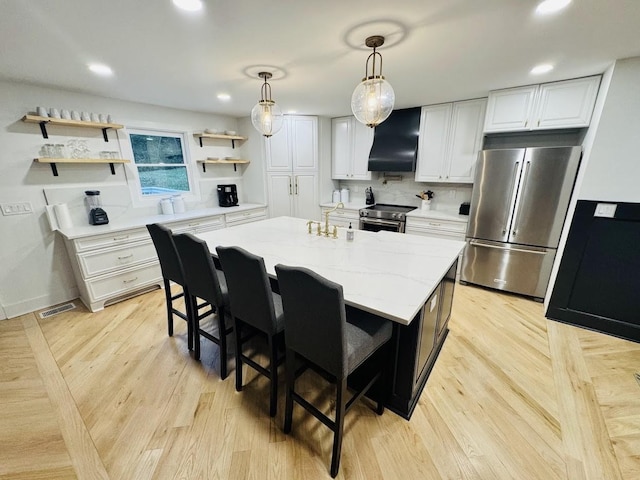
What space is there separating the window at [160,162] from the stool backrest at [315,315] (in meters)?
3.35

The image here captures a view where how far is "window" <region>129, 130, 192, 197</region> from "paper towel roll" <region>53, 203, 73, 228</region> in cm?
84

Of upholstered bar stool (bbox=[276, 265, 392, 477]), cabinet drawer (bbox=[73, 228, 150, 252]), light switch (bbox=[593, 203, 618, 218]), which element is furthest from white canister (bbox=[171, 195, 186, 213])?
light switch (bbox=[593, 203, 618, 218])

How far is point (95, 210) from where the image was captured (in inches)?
119

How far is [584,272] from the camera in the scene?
245 centimetres

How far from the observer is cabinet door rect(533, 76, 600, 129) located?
8.07ft

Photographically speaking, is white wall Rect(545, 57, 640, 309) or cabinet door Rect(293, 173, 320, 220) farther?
cabinet door Rect(293, 173, 320, 220)

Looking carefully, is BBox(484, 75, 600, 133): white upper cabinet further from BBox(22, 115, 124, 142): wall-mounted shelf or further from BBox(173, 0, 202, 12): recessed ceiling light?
BBox(22, 115, 124, 142): wall-mounted shelf

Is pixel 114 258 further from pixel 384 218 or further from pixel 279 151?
pixel 384 218

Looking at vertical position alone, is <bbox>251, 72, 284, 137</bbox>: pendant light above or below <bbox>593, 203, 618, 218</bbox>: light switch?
above

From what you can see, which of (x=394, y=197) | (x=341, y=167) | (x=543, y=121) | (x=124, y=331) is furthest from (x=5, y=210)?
(x=543, y=121)

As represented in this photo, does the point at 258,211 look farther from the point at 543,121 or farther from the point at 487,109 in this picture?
the point at 543,121

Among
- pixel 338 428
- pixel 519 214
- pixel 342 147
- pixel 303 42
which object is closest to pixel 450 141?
pixel 519 214

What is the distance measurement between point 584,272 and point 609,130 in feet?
4.14

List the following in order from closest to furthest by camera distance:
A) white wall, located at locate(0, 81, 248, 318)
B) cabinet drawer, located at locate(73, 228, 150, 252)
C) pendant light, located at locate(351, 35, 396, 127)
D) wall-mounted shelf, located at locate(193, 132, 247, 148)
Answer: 1. pendant light, located at locate(351, 35, 396, 127)
2. white wall, located at locate(0, 81, 248, 318)
3. cabinet drawer, located at locate(73, 228, 150, 252)
4. wall-mounted shelf, located at locate(193, 132, 247, 148)
